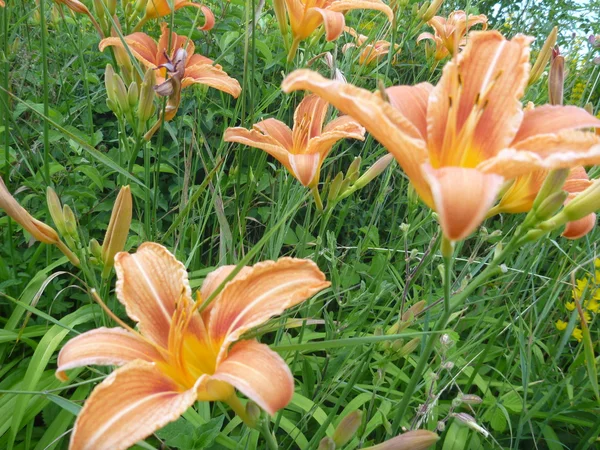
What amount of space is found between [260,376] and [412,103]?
45cm


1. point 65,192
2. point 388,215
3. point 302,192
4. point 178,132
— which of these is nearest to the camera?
point 302,192

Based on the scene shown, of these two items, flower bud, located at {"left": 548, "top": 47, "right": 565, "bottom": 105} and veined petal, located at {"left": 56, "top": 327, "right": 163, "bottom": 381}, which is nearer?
veined petal, located at {"left": 56, "top": 327, "right": 163, "bottom": 381}

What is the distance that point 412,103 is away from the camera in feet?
2.39

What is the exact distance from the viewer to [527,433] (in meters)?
1.58

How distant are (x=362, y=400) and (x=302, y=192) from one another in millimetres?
619

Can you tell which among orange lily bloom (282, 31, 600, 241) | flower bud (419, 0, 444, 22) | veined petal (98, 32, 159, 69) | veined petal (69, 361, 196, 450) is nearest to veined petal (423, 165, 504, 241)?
→ orange lily bloom (282, 31, 600, 241)

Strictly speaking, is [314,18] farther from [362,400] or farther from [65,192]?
[362,400]

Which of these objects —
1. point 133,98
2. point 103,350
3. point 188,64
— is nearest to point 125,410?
point 103,350

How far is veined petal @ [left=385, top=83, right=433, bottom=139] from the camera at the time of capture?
712 mm

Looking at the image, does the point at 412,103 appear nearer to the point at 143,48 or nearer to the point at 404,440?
the point at 404,440

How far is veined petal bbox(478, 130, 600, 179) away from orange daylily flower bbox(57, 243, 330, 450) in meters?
0.28

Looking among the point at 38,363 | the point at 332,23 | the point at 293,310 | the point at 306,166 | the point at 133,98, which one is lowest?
the point at 38,363

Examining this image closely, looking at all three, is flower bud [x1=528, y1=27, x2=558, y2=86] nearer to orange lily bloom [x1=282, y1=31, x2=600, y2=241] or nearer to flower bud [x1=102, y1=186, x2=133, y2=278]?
orange lily bloom [x1=282, y1=31, x2=600, y2=241]

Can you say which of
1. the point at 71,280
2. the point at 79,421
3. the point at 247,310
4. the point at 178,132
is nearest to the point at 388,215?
the point at 178,132
